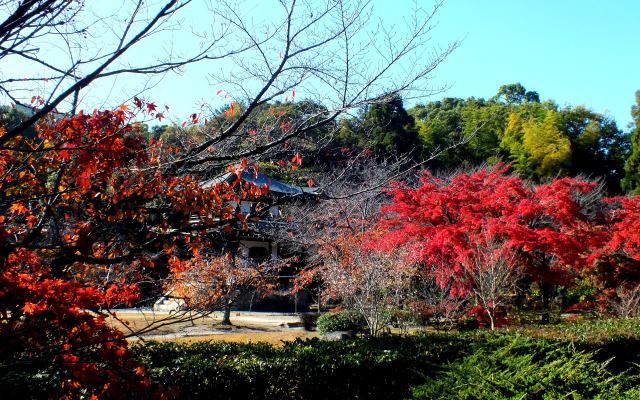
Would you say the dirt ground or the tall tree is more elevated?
the tall tree

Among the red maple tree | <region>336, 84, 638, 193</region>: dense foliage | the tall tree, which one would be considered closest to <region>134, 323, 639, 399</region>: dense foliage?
the red maple tree

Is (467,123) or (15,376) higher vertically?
(467,123)

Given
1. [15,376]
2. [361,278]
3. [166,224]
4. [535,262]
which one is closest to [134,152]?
[166,224]

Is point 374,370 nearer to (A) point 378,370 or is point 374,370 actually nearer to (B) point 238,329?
(A) point 378,370

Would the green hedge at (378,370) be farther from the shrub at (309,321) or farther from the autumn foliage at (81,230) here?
the shrub at (309,321)

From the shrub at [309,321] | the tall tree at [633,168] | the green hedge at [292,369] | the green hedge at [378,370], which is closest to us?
the green hedge at [378,370]

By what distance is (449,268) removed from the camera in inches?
482

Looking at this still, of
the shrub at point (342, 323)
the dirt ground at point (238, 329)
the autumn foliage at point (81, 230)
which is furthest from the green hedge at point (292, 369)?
the shrub at point (342, 323)

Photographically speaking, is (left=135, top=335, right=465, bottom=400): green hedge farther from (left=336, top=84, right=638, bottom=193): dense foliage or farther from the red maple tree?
(left=336, top=84, right=638, bottom=193): dense foliage

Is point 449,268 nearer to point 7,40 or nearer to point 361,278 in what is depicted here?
point 361,278

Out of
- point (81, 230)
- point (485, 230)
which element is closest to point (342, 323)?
point (485, 230)

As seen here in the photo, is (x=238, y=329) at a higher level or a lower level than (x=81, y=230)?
lower

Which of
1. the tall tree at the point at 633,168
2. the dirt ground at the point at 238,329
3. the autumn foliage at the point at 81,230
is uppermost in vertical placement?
the tall tree at the point at 633,168

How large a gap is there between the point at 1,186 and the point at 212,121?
2.17 m
